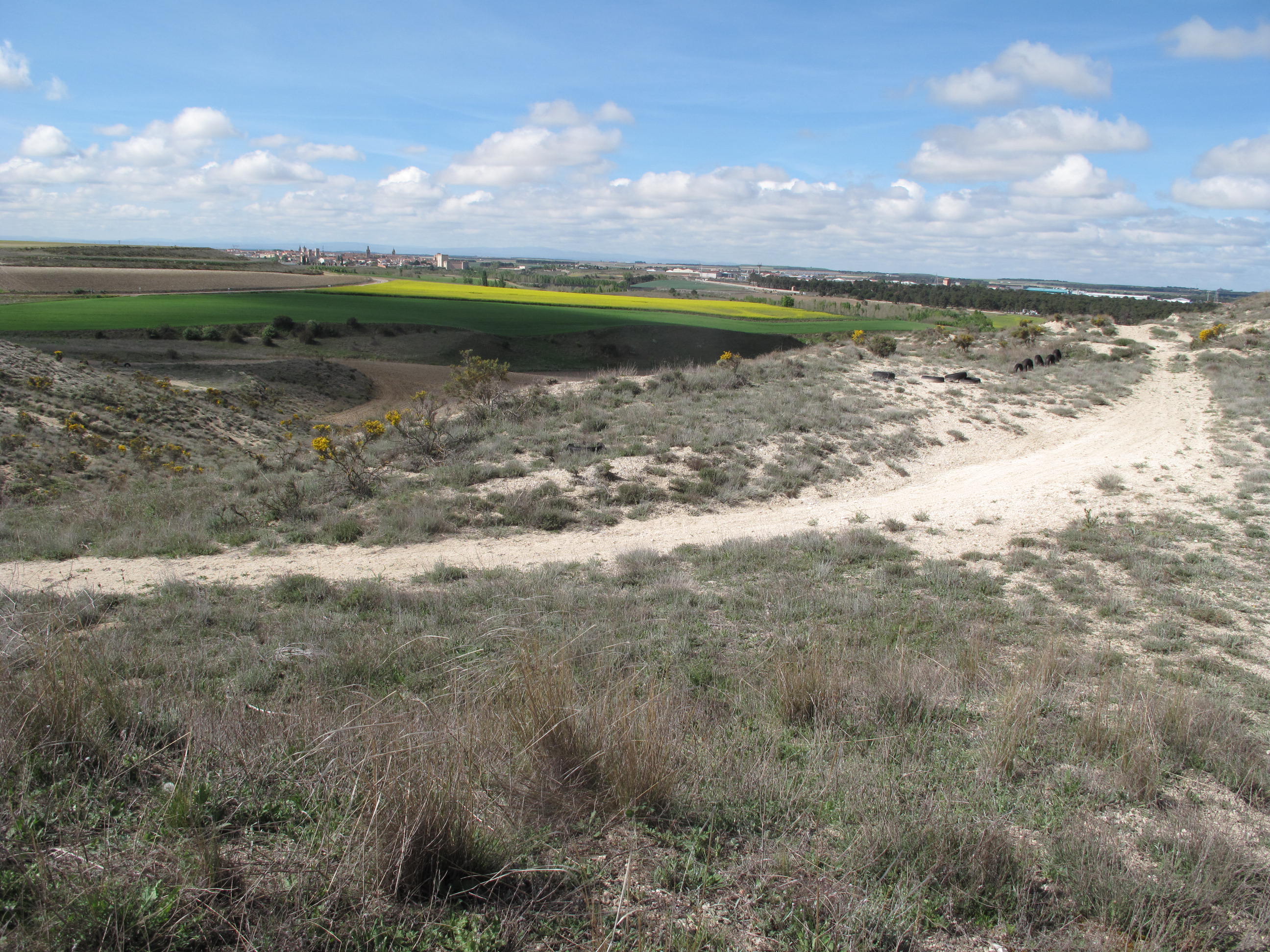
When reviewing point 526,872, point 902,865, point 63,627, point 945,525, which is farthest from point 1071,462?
point 63,627

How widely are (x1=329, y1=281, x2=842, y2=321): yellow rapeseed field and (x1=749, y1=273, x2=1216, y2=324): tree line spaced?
25047 mm

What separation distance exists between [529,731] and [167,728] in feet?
6.39

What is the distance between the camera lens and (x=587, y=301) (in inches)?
3302

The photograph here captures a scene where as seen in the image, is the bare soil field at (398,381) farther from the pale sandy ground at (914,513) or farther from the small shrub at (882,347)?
the pale sandy ground at (914,513)

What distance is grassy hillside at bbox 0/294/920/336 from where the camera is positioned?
4391cm

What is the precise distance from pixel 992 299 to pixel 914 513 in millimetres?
99588

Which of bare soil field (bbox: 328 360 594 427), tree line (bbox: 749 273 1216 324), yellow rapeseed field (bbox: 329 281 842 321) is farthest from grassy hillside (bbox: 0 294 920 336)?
tree line (bbox: 749 273 1216 324)

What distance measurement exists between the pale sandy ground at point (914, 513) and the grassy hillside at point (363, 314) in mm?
37559

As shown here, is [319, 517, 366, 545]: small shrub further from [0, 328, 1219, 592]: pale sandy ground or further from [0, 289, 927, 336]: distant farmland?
[0, 289, 927, 336]: distant farmland

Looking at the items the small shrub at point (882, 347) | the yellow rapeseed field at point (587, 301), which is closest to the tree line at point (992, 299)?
the yellow rapeseed field at point (587, 301)

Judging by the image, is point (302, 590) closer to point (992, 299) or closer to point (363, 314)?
point (363, 314)

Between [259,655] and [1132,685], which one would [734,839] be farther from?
[259,655]

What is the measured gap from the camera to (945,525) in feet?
36.7

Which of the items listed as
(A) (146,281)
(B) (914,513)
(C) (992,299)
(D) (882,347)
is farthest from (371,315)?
(C) (992,299)
